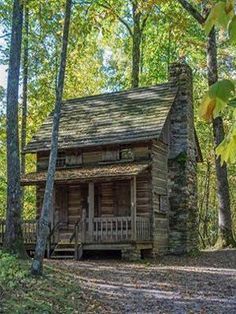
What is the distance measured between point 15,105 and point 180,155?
9.97m

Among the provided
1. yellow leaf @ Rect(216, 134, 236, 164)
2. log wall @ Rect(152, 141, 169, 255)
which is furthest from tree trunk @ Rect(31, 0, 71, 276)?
yellow leaf @ Rect(216, 134, 236, 164)

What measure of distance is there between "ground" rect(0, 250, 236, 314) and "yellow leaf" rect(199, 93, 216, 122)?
667 centimetres

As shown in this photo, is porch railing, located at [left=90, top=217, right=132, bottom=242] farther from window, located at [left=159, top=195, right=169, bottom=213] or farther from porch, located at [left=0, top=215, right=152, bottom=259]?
window, located at [left=159, top=195, right=169, bottom=213]

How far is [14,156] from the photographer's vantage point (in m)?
15.1

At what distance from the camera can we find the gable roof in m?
21.5

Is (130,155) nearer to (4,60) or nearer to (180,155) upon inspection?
(180,155)

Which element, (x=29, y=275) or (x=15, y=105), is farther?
(x=15, y=105)

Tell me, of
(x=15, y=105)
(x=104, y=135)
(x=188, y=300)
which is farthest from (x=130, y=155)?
(x=188, y=300)

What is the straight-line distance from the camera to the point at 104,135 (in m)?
22.1

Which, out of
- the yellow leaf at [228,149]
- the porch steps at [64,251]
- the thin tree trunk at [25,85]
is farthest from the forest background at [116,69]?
the yellow leaf at [228,149]

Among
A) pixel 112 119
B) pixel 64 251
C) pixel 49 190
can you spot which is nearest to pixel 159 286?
pixel 49 190

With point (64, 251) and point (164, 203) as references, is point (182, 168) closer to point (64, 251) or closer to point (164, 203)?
point (164, 203)

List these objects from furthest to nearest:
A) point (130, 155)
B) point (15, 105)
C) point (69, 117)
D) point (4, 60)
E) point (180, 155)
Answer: point (4, 60) → point (69, 117) → point (180, 155) → point (130, 155) → point (15, 105)

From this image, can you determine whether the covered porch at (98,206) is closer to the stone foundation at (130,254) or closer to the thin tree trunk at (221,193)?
the stone foundation at (130,254)
